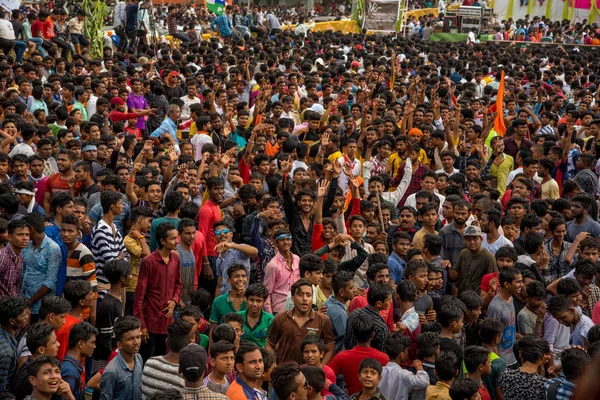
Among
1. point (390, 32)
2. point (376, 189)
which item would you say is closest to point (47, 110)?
point (376, 189)

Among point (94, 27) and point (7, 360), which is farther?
point (94, 27)

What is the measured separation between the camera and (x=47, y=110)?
1249cm

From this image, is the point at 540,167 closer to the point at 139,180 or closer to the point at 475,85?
the point at 139,180

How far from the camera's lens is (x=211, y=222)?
8.05 meters

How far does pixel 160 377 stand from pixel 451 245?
3.76m

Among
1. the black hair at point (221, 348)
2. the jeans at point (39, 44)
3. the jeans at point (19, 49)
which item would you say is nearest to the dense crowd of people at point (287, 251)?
the black hair at point (221, 348)

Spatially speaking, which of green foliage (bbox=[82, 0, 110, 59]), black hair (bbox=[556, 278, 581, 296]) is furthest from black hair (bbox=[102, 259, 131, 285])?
green foliage (bbox=[82, 0, 110, 59])

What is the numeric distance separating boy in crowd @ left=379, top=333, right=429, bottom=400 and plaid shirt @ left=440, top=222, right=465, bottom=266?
8.29ft

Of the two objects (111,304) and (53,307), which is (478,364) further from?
(53,307)

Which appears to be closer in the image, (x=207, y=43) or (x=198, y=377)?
(x=198, y=377)

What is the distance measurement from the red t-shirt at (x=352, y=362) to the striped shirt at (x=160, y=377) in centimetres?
110

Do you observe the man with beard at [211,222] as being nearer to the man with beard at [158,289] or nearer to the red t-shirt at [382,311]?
the man with beard at [158,289]

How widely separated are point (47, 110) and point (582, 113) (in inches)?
327

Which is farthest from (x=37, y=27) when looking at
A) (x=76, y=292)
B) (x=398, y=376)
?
(x=398, y=376)
